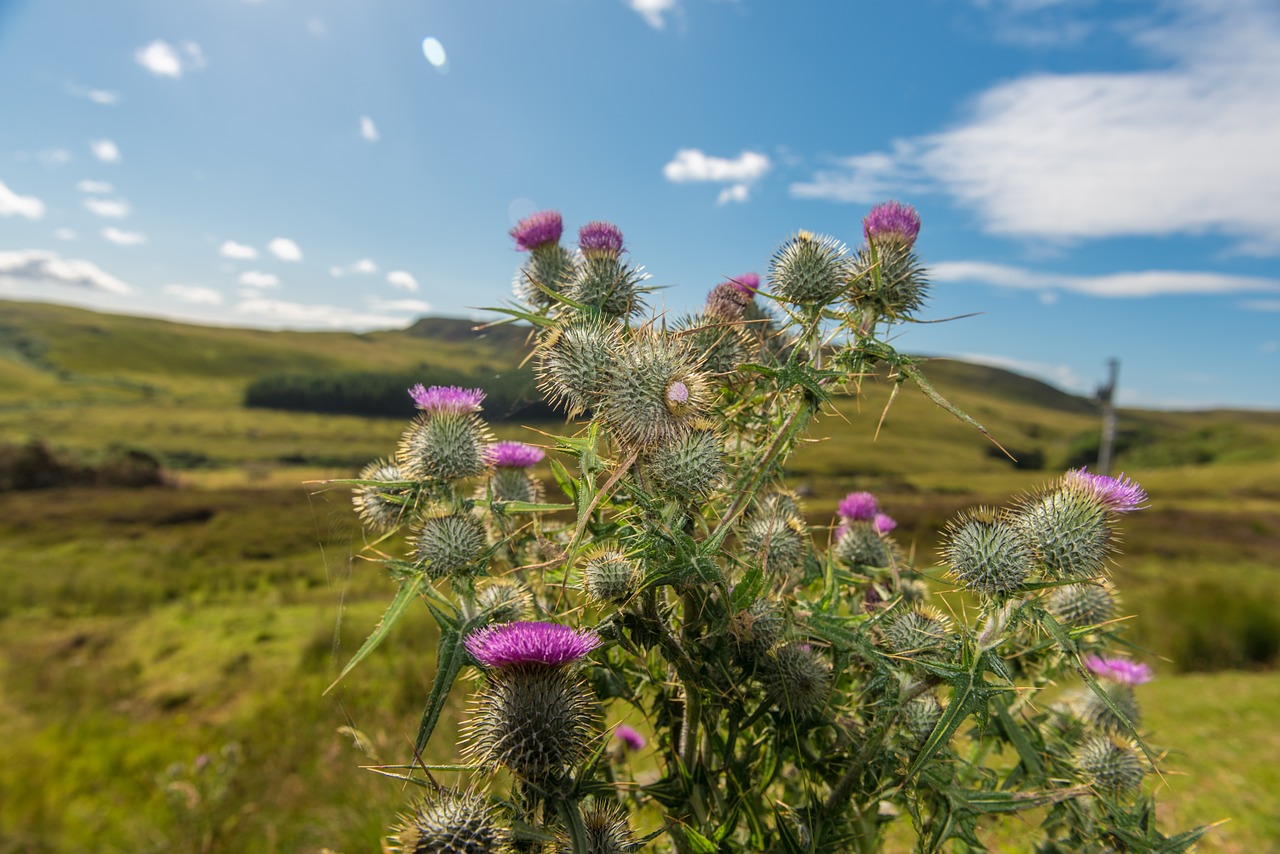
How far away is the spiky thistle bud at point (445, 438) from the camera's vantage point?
104 inches

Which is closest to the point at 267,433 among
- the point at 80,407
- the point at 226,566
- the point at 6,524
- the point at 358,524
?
the point at 80,407

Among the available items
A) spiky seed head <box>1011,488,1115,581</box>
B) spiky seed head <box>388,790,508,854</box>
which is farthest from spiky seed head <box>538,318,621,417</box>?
spiky seed head <box>1011,488,1115,581</box>

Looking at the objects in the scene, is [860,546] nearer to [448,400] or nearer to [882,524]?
[882,524]

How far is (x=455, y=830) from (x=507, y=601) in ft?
2.29

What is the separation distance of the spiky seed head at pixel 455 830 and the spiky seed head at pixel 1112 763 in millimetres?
2454

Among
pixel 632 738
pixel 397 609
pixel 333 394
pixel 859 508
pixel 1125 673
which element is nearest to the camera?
pixel 397 609

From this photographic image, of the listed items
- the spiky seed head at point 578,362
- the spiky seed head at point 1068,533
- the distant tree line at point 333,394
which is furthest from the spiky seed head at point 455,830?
the distant tree line at point 333,394

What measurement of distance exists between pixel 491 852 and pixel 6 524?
51654mm

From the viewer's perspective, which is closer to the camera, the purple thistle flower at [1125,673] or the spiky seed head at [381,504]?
the spiky seed head at [381,504]

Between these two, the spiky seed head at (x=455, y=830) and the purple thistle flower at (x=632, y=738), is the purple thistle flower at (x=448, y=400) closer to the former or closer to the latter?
the spiky seed head at (x=455, y=830)

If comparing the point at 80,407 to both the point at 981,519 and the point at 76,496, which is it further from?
the point at 981,519

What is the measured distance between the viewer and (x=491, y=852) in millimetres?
1868

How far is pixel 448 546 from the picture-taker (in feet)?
7.83

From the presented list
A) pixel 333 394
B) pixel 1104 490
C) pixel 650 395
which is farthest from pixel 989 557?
pixel 333 394
